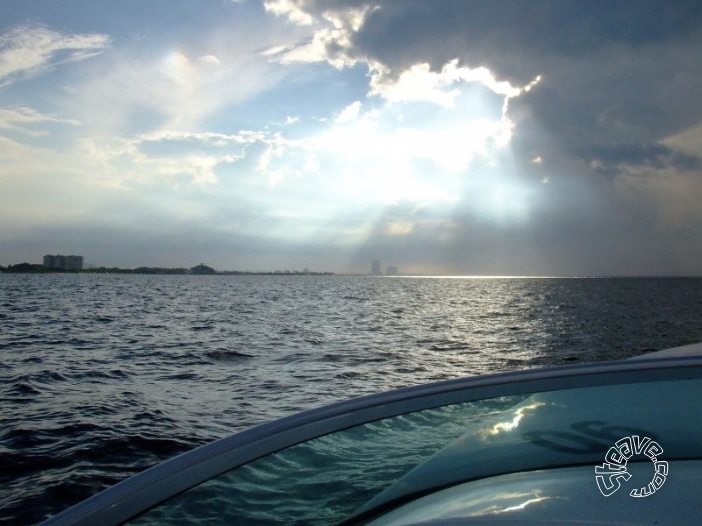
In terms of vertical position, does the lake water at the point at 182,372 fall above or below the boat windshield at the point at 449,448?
below

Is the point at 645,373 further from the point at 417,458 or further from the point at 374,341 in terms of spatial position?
the point at 374,341

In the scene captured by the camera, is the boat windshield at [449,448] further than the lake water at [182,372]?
No

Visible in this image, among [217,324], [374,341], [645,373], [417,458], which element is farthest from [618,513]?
[217,324]

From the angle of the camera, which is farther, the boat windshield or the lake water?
the lake water

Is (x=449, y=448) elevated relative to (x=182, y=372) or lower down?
elevated

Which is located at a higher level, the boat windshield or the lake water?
the boat windshield

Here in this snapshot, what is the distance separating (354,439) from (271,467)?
0.78ft

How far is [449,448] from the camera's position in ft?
6.03

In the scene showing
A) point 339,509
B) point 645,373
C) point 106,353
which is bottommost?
point 106,353

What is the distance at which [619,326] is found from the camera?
36625mm

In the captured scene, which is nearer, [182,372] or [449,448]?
[449,448]

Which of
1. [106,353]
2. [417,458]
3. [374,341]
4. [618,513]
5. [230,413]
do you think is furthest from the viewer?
[374,341]

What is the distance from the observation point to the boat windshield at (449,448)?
1.57 metres

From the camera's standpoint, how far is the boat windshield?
5.15ft
